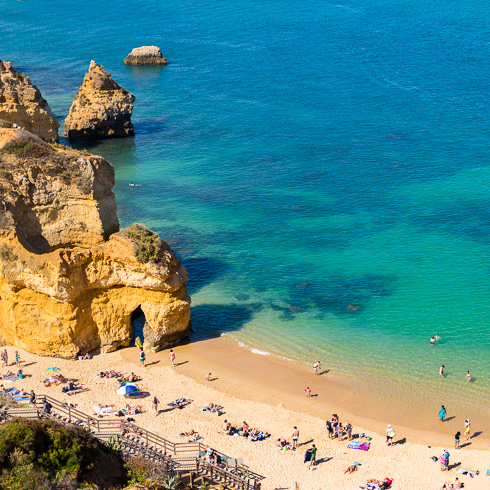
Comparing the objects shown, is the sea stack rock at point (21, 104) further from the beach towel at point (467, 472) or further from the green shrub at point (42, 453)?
the beach towel at point (467, 472)

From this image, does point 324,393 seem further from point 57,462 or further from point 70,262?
point 57,462

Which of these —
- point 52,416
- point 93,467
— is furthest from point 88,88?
point 93,467

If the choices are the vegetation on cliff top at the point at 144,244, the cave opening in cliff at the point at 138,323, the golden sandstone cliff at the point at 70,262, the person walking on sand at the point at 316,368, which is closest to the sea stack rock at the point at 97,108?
the golden sandstone cliff at the point at 70,262

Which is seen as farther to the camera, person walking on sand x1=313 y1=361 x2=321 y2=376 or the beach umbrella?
person walking on sand x1=313 y1=361 x2=321 y2=376

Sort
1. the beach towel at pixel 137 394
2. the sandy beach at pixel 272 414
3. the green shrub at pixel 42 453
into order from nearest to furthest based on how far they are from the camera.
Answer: the green shrub at pixel 42 453 → the sandy beach at pixel 272 414 → the beach towel at pixel 137 394

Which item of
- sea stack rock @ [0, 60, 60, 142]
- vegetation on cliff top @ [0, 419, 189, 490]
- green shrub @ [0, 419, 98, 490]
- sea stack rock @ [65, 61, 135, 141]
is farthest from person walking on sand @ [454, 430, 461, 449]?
sea stack rock @ [65, 61, 135, 141]

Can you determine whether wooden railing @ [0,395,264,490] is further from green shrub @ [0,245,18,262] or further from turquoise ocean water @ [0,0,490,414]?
turquoise ocean water @ [0,0,490,414]
